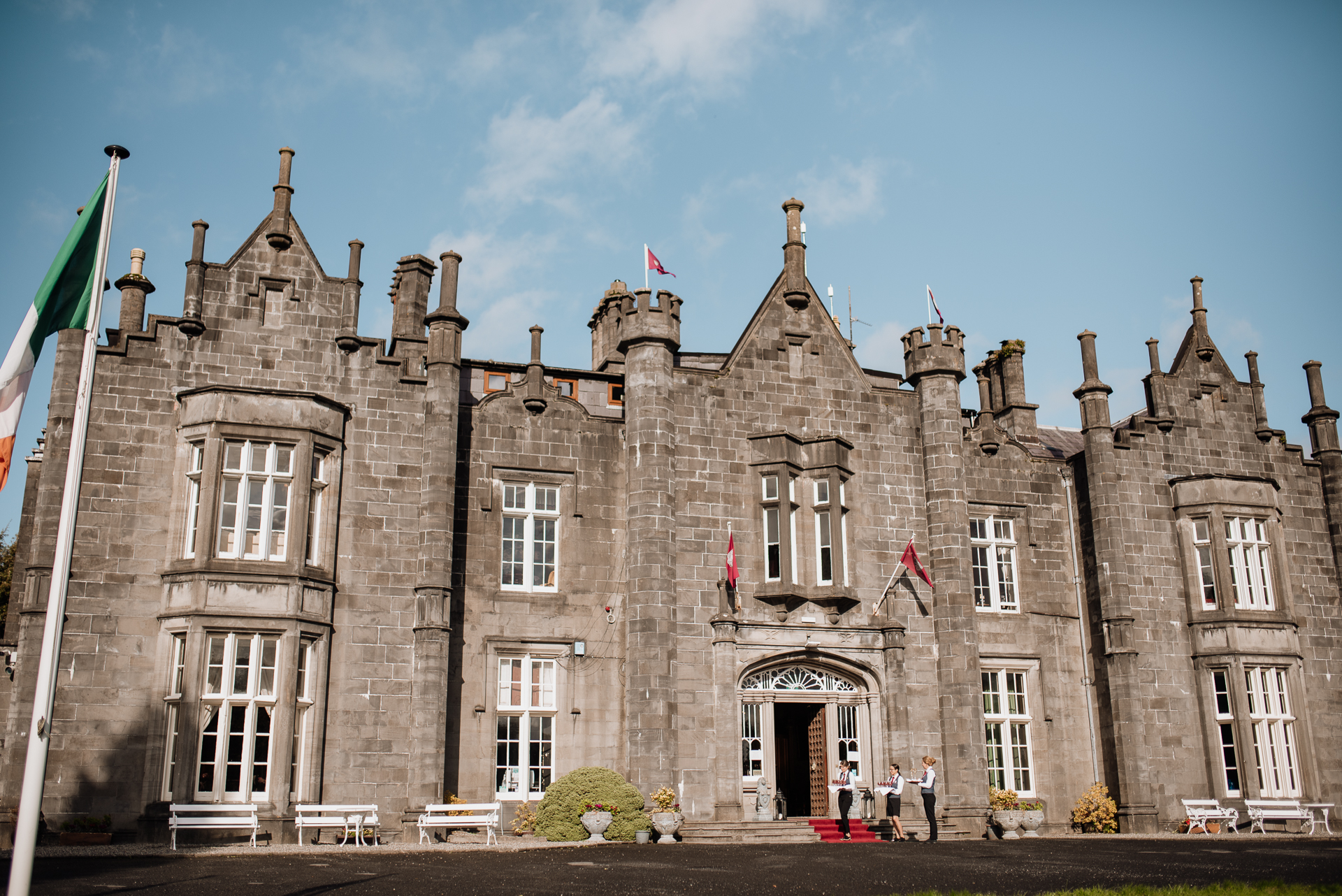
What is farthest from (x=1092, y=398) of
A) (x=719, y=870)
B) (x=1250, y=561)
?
(x=719, y=870)

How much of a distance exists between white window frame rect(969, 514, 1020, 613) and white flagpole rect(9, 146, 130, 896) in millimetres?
19314

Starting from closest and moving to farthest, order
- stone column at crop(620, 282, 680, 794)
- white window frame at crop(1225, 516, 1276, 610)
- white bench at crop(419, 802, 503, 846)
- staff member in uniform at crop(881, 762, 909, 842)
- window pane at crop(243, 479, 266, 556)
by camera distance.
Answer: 1. white bench at crop(419, 802, 503, 846)
2. window pane at crop(243, 479, 266, 556)
3. staff member in uniform at crop(881, 762, 909, 842)
4. stone column at crop(620, 282, 680, 794)
5. white window frame at crop(1225, 516, 1276, 610)

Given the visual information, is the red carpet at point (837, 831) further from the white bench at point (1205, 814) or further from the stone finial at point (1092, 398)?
the stone finial at point (1092, 398)

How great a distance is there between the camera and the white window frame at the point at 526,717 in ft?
71.1

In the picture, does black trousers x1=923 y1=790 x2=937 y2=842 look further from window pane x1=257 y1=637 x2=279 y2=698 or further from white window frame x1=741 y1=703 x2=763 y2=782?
window pane x1=257 y1=637 x2=279 y2=698

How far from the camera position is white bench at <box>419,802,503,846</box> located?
758 inches

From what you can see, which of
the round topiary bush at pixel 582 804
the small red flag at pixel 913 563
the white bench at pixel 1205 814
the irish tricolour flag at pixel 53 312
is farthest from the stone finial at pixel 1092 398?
the irish tricolour flag at pixel 53 312

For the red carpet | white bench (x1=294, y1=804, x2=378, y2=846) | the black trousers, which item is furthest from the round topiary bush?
the black trousers

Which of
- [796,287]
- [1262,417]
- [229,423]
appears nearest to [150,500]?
[229,423]

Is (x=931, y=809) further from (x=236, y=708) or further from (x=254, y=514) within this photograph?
(x=254, y=514)

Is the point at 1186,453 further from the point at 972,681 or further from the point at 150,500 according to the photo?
the point at 150,500

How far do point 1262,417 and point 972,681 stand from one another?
11.6 metres

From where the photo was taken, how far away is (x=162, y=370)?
2152cm

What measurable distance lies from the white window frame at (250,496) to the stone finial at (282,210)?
447 centimetres
